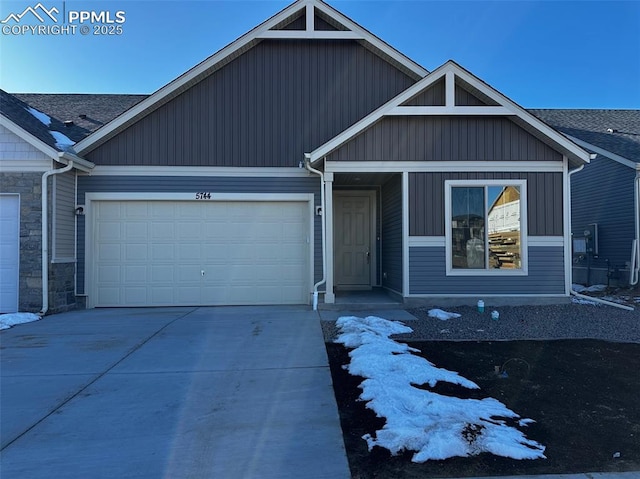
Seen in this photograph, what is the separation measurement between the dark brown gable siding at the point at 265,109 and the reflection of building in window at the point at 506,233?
3517 mm

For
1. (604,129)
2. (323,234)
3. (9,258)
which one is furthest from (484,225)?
(604,129)

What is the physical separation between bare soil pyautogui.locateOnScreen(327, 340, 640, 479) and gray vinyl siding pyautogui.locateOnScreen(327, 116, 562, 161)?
4.11 metres

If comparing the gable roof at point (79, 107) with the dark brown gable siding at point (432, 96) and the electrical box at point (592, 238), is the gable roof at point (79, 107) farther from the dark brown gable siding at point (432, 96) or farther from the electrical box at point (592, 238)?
the electrical box at point (592, 238)

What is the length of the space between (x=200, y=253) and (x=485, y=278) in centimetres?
604

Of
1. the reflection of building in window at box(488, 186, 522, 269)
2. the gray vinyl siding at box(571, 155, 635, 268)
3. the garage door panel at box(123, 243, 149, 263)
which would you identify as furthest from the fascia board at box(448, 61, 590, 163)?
the garage door panel at box(123, 243, 149, 263)

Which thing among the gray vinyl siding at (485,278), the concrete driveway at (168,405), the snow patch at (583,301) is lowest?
the concrete driveway at (168,405)

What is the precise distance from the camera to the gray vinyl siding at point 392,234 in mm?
9055

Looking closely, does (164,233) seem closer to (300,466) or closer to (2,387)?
(2,387)

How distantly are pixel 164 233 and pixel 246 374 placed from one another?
218 inches

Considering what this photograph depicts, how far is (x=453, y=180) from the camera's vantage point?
28.1 feet

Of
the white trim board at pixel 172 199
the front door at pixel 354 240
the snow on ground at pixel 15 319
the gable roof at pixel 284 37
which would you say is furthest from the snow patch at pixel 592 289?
the snow on ground at pixel 15 319

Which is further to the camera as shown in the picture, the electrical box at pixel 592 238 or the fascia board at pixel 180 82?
the electrical box at pixel 592 238

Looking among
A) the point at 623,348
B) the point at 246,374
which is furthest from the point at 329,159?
the point at 623,348

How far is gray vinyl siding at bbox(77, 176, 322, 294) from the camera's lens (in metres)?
9.07
